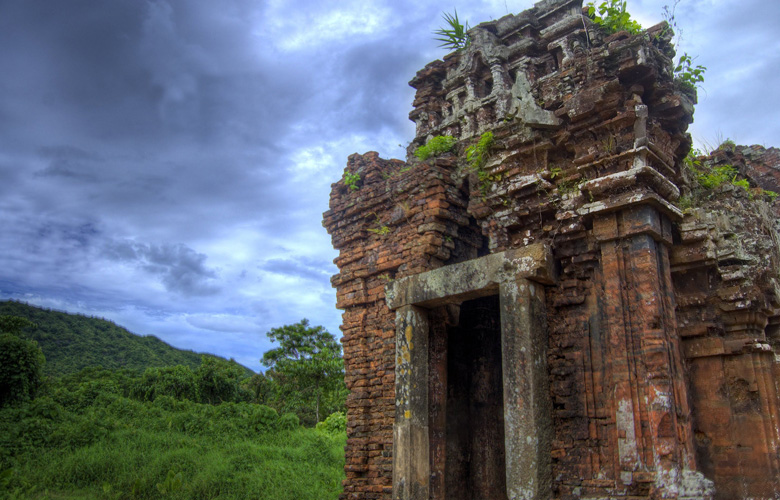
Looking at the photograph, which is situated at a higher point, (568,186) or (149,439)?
(568,186)

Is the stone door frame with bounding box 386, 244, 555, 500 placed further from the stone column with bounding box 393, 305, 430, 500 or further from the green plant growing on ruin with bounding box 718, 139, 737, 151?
the green plant growing on ruin with bounding box 718, 139, 737, 151

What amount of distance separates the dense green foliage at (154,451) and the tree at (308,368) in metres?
5.77

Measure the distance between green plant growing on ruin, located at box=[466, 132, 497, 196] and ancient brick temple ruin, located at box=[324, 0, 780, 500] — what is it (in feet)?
0.12

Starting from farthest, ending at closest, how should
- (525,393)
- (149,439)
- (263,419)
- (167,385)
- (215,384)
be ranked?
1. (215,384)
2. (167,385)
3. (263,419)
4. (149,439)
5. (525,393)

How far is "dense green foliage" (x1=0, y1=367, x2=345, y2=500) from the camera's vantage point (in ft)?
35.6

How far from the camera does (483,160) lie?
6590mm

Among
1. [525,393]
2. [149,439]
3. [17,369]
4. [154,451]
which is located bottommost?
[154,451]

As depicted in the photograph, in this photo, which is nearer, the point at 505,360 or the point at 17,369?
the point at 505,360

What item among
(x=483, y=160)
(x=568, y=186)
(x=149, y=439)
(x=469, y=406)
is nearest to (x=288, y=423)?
(x=149, y=439)

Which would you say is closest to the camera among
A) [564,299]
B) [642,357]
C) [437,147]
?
[642,357]

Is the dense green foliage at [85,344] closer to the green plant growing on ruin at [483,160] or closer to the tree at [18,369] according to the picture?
the tree at [18,369]

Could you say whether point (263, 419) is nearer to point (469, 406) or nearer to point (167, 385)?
point (167, 385)

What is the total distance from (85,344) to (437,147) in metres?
28.9

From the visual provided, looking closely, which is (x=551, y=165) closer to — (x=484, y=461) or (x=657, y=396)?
(x=657, y=396)
